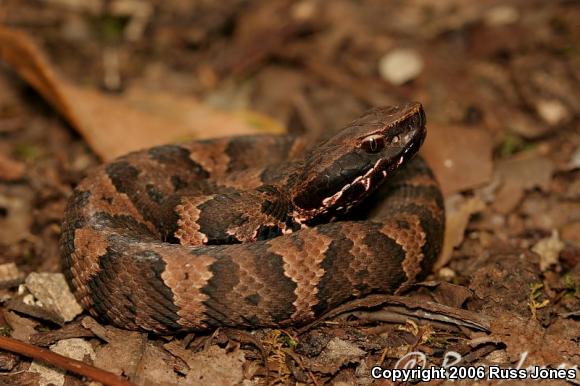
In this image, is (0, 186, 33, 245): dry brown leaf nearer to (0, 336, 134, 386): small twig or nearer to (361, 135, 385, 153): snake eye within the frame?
(0, 336, 134, 386): small twig

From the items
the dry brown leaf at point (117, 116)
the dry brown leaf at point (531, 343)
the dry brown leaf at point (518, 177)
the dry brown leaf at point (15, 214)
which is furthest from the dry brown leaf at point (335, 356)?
the dry brown leaf at point (15, 214)

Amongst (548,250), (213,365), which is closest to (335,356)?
(213,365)

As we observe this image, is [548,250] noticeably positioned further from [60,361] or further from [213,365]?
[60,361]

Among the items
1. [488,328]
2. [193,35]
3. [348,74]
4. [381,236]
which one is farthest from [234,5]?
[488,328]

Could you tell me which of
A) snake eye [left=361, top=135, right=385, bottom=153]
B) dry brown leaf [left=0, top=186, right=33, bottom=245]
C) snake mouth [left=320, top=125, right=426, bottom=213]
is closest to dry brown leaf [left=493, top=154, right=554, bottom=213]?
snake mouth [left=320, top=125, right=426, bottom=213]

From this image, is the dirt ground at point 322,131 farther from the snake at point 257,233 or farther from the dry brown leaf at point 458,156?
the snake at point 257,233

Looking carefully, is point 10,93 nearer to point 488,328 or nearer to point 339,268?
point 339,268
